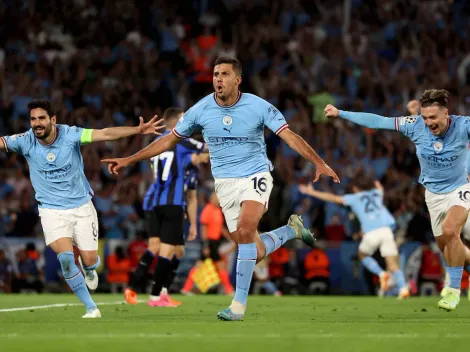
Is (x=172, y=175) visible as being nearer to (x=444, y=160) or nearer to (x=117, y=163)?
(x=117, y=163)

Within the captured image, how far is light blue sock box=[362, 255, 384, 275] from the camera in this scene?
64.5 feet

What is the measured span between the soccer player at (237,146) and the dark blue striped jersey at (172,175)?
353 cm

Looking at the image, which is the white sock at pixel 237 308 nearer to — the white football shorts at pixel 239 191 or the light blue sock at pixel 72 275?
the white football shorts at pixel 239 191

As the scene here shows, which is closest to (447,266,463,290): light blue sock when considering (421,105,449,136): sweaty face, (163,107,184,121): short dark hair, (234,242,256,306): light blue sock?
(421,105,449,136): sweaty face

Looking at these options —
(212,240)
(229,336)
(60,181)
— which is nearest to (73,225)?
(60,181)

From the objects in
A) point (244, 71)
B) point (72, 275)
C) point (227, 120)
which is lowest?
point (72, 275)

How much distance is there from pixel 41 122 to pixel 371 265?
32.5ft

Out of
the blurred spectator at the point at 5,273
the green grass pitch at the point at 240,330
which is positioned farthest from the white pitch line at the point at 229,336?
the blurred spectator at the point at 5,273

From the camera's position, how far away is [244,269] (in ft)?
34.5

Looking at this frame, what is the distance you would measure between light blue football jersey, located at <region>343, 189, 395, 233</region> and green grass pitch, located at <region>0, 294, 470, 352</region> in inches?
236

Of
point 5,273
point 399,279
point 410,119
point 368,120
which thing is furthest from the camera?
point 5,273

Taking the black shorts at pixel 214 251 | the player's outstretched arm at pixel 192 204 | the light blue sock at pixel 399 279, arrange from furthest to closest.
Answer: the black shorts at pixel 214 251 < the light blue sock at pixel 399 279 < the player's outstretched arm at pixel 192 204

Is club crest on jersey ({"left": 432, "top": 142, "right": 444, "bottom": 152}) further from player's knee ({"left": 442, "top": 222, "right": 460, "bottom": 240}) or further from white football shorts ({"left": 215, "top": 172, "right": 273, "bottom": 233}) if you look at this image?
white football shorts ({"left": 215, "top": 172, "right": 273, "bottom": 233})

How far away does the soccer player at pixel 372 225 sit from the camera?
19.5 metres
